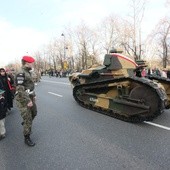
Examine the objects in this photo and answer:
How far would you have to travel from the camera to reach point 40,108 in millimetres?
11562

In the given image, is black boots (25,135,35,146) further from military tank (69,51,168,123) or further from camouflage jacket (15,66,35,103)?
military tank (69,51,168,123)

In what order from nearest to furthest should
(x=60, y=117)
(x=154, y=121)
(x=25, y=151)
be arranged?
(x=25, y=151)
(x=154, y=121)
(x=60, y=117)

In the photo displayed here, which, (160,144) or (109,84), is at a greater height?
(109,84)

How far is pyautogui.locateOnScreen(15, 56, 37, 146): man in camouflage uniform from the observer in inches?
247

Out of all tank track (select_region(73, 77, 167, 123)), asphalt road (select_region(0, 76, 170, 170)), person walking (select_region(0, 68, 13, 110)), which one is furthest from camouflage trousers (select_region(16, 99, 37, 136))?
person walking (select_region(0, 68, 13, 110))

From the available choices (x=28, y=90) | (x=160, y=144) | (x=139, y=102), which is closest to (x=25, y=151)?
(x=28, y=90)

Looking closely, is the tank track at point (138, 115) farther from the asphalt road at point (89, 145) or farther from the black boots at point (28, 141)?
the black boots at point (28, 141)

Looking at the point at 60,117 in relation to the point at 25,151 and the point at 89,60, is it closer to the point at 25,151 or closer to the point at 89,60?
the point at 25,151

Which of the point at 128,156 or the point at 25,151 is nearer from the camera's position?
the point at 128,156

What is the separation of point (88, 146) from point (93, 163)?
100cm

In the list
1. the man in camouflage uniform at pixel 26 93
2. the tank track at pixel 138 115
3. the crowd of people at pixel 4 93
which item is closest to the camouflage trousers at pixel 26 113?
the man in camouflage uniform at pixel 26 93

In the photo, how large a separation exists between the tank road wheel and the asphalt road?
11.9 inches

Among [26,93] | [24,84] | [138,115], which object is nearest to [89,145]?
[26,93]

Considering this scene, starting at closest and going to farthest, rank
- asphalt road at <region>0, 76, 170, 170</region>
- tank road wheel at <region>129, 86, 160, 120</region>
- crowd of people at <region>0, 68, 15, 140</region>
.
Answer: asphalt road at <region>0, 76, 170, 170</region>
crowd of people at <region>0, 68, 15, 140</region>
tank road wheel at <region>129, 86, 160, 120</region>
